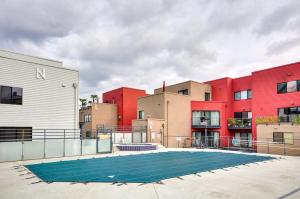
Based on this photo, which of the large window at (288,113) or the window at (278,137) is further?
the large window at (288,113)

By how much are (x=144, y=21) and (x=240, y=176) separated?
1188 cm

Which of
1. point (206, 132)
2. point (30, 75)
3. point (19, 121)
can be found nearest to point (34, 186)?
point (19, 121)

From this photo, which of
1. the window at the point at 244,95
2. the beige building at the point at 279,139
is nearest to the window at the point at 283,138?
the beige building at the point at 279,139

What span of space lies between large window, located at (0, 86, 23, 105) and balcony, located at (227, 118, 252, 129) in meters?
26.0

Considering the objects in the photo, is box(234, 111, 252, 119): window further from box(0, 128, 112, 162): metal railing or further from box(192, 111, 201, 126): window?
box(0, 128, 112, 162): metal railing

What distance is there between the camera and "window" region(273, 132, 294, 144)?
2251cm

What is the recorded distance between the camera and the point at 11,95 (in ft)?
63.9

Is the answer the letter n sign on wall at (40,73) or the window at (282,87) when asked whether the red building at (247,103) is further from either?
the letter n sign on wall at (40,73)

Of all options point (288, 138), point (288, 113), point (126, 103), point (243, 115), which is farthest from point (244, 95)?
point (126, 103)

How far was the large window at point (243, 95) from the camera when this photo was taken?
109 ft

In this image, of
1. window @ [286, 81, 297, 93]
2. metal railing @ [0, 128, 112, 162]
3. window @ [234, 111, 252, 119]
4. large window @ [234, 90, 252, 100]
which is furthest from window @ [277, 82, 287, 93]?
metal railing @ [0, 128, 112, 162]

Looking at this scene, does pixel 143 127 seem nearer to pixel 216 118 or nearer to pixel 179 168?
pixel 216 118

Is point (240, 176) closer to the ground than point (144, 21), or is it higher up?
closer to the ground

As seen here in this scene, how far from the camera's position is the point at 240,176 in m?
12.2
